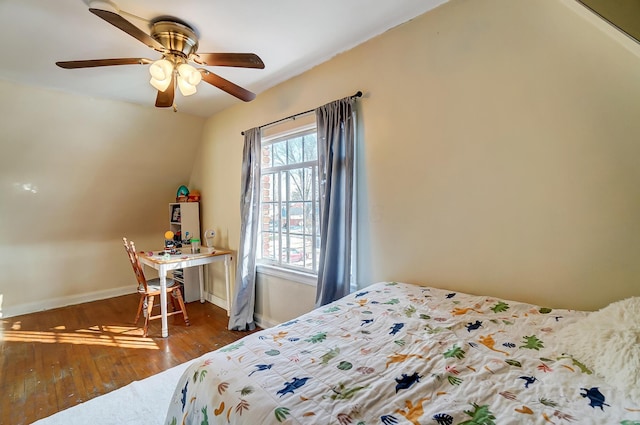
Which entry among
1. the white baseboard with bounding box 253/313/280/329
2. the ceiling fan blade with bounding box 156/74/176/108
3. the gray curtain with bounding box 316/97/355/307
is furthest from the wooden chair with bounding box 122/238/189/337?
the gray curtain with bounding box 316/97/355/307

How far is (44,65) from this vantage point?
7.72ft

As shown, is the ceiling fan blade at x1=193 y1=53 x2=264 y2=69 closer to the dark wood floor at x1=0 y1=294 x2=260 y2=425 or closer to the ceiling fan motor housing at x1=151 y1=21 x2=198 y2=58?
the ceiling fan motor housing at x1=151 y1=21 x2=198 y2=58

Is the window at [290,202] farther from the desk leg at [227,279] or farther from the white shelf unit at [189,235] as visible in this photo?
the white shelf unit at [189,235]

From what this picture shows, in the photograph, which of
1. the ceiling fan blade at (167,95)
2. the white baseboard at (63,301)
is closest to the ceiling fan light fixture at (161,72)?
the ceiling fan blade at (167,95)

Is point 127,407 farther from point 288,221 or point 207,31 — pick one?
point 207,31

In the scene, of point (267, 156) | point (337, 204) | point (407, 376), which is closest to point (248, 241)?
point (267, 156)

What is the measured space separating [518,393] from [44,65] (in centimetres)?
373

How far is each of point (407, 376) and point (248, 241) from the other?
7.79ft

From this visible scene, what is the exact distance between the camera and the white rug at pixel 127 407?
1698 mm

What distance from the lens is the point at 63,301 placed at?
12.3 feet

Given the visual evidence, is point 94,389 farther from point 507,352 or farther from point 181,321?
point 507,352

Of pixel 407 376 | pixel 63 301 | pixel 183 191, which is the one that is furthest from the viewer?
pixel 183 191

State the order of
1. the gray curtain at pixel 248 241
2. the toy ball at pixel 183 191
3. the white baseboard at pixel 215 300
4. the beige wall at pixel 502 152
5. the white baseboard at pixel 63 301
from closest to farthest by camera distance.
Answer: the beige wall at pixel 502 152 → the gray curtain at pixel 248 241 → the white baseboard at pixel 63 301 → the white baseboard at pixel 215 300 → the toy ball at pixel 183 191

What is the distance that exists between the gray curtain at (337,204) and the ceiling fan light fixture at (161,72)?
44.8 inches
